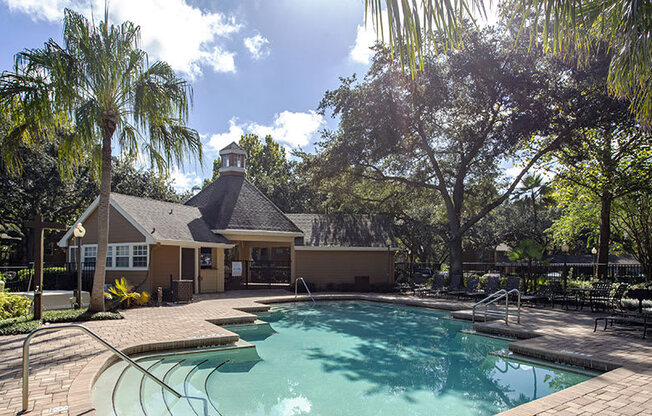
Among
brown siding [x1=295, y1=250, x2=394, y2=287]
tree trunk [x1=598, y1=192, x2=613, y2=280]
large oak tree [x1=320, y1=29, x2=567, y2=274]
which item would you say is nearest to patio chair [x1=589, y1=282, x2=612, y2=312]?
tree trunk [x1=598, y1=192, x2=613, y2=280]

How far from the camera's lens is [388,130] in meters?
19.2

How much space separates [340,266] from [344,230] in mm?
2472

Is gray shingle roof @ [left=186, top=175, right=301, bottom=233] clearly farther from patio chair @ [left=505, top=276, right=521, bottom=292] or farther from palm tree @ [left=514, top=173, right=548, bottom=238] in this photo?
palm tree @ [left=514, top=173, right=548, bottom=238]

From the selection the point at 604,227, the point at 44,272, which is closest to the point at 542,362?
the point at 604,227

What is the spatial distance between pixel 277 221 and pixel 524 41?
14415mm

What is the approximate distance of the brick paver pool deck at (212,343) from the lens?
5065 mm

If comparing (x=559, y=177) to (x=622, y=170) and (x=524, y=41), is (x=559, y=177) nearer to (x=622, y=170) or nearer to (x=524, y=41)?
(x=622, y=170)

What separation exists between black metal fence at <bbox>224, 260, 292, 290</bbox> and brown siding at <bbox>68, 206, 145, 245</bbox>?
19.4 ft

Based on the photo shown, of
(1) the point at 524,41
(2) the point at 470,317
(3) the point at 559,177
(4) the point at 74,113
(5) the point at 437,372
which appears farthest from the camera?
(3) the point at 559,177

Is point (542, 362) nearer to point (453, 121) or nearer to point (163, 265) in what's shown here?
point (163, 265)

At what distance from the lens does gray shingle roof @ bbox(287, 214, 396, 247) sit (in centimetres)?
2242

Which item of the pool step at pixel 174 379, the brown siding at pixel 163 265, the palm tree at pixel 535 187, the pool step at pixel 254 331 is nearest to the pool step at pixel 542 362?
the pool step at pixel 174 379

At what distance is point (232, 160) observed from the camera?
24781mm

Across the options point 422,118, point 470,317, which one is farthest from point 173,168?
point 422,118
